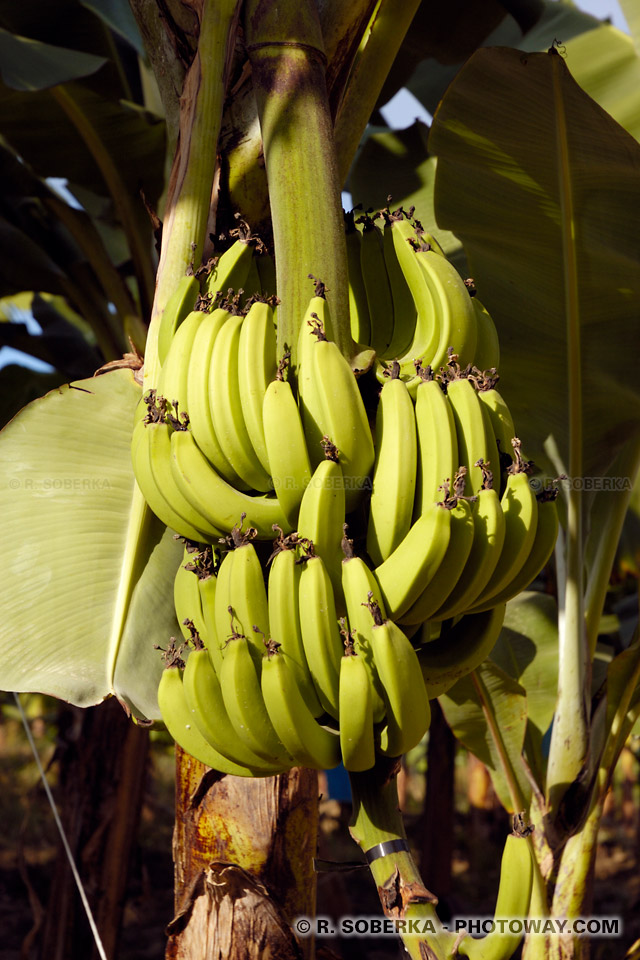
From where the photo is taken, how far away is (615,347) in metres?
1.90

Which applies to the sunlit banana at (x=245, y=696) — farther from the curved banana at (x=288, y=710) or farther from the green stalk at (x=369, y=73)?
the green stalk at (x=369, y=73)

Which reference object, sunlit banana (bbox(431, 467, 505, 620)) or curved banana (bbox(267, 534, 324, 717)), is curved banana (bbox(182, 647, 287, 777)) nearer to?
curved banana (bbox(267, 534, 324, 717))

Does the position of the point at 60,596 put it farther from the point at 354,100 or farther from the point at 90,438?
the point at 354,100

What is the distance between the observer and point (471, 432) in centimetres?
100

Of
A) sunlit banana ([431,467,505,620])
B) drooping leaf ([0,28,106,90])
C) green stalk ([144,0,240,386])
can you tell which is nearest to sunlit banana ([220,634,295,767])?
sunlit banana ([431,467,505,620])

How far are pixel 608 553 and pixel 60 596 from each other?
4.93ft

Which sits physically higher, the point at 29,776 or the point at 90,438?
the point at 90,438

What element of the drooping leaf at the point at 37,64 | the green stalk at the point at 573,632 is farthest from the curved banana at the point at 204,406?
the drooping leaf at the point at 37,64

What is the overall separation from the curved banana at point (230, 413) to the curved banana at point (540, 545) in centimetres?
36

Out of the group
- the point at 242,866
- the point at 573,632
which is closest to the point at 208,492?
the point at 242,866

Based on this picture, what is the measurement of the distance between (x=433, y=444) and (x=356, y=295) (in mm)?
386

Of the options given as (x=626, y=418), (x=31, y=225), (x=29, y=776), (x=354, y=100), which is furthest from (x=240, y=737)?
(x=29, y=776)

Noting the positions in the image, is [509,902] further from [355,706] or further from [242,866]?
[242,866]

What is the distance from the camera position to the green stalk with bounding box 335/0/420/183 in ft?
4.56
